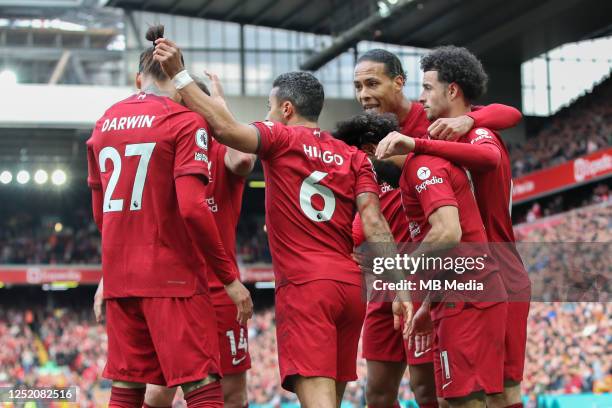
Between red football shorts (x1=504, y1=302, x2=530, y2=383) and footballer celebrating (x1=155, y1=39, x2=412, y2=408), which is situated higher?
footballer celebrating (x1=155, y1=39, x2=412, y2=408)

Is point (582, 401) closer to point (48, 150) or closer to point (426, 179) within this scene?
point (426, 179)

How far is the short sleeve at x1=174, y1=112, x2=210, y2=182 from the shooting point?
4.53 metres

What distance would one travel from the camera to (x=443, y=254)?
4.71m

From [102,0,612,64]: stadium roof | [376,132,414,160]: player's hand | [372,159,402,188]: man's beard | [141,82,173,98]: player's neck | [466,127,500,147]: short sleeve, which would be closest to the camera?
[376,132,414,160]: player's hand

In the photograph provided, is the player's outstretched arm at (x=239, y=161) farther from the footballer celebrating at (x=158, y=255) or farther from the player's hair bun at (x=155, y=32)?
the player's hair bun at (x=155, y=32)

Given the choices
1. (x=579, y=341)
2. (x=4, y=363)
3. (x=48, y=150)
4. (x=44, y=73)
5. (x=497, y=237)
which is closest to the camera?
(x=497, y=237)

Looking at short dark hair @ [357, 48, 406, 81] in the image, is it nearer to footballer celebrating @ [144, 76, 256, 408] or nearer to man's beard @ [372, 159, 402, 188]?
man's beard @ [372, 159, 402, 188]

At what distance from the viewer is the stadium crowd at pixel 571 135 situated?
84.1 feet

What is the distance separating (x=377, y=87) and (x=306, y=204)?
1402 millimetres

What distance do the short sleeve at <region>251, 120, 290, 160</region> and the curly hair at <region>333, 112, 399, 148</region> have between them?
2.09 ft

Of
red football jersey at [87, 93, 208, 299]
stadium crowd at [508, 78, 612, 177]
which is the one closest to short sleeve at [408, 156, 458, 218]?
red football jersey at [87, 93, 208, 299]

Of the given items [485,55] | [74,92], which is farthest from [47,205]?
[485,55]

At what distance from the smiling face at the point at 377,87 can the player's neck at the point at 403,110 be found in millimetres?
37

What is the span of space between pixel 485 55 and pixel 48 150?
47.7 ft
